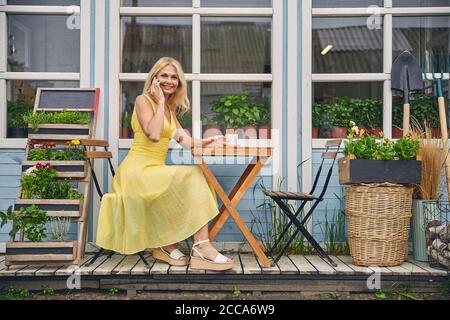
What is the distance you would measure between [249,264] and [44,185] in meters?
1.60

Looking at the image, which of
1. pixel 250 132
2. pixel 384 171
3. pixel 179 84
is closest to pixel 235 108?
pixel 250 132

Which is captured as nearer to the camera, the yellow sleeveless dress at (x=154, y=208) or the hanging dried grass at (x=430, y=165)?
the yellow sleeveless dress at (x=154, y=208)

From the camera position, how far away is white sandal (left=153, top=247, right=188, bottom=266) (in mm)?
3818

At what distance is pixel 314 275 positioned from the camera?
3701mm

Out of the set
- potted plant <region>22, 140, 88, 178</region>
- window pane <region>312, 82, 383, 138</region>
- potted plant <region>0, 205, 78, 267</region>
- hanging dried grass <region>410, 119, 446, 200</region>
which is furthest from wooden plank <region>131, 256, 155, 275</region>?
hanging dried grass <region>410, 119, 446, 200</region>

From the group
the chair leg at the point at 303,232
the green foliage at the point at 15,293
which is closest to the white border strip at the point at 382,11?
the chair leg at the point at 303,232

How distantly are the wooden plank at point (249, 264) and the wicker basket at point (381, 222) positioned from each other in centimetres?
75

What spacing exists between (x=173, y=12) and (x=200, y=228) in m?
2.04

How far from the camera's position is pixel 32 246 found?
3.72m

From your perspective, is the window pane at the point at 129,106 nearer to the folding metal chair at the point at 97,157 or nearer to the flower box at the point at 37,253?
the folding metal chair at the point at 97,157

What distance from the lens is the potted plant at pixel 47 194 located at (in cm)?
384
